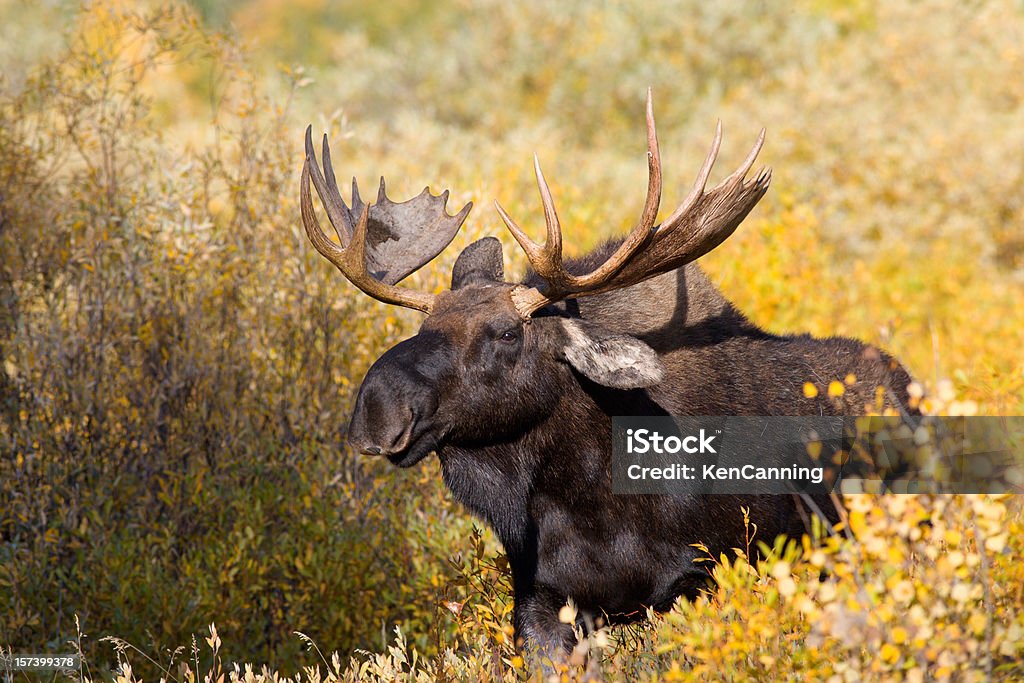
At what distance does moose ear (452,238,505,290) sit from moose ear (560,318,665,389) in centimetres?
65

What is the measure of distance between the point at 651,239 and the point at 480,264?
98 centimetres

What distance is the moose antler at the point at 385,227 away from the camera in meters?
6.00

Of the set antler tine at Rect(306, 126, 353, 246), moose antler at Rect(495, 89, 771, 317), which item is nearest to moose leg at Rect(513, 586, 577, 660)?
moose antler at Rect(495, 89, 771, 317)

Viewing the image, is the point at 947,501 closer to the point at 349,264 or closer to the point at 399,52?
the point at 349,264

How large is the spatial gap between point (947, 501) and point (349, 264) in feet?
9.93

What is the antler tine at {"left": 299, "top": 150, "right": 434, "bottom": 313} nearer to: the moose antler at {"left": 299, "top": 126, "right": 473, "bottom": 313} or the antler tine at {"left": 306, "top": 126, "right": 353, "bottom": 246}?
the moose antler at {"left": 299, "top": 126, "right": 473, "bottom": 313}

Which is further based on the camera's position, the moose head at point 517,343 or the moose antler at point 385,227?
the moose antler at point 385,227

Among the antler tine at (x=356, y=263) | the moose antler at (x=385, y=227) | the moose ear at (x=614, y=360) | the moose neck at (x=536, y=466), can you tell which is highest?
the moose antler at (x=385, y=227)

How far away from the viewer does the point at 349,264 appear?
5.82m

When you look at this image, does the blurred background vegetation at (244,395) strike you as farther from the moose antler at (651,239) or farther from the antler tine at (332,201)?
the antler tine at (332,201)

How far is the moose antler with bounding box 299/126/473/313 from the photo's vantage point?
19.7ft

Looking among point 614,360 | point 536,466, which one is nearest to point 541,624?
point 536,466

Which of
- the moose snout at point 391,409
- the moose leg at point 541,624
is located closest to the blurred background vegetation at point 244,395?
the moose leg at point 541,624

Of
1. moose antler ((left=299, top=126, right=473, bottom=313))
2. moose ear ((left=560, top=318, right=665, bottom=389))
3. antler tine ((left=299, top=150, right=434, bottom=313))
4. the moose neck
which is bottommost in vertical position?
the moose neck
